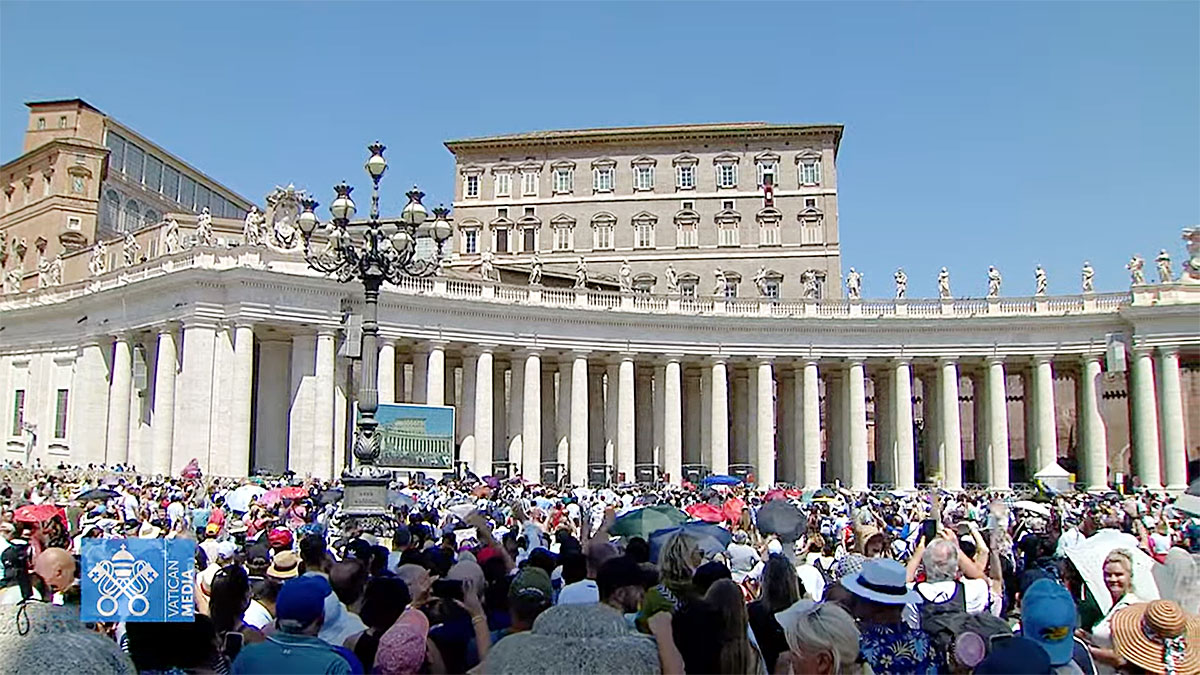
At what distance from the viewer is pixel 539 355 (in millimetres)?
51125

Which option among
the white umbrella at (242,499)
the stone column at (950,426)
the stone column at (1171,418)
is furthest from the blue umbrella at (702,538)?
the stone column at (1171,418)

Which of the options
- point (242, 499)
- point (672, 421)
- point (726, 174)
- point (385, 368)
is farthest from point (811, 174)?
point (242, 499)

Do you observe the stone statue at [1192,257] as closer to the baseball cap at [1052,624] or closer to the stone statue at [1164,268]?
the stone statue at [1164,268]

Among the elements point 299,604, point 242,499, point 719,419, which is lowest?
point 242,499

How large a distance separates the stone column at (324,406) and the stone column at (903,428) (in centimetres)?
2858

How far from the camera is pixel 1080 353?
176ft

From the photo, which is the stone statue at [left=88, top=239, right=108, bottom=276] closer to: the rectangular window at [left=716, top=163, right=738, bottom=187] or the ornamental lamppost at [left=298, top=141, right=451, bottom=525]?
the ornamental lamppost at [left=298, top=141, right=451, bottom=525]

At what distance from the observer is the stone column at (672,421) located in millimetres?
51938

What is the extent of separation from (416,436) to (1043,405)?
33078 mm

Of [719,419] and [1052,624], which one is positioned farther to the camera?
[719,419]

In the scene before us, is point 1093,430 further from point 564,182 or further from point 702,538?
point 702,538

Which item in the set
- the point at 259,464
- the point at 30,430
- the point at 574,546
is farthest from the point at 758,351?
the point at 574,546

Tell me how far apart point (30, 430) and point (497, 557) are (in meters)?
50.6

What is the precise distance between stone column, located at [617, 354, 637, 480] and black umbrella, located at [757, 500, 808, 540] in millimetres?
37655
